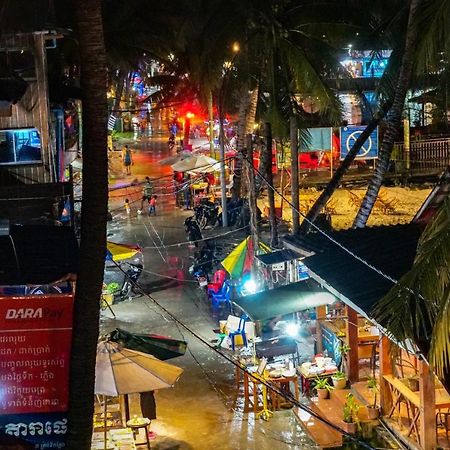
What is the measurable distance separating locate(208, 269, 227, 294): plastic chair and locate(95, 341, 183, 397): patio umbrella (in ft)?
27.1

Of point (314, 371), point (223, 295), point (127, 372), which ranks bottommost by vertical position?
point (314, 371)

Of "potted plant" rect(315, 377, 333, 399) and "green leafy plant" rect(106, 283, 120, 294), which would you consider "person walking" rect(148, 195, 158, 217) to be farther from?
"potted plant" rect(315, 377, 333, 399)

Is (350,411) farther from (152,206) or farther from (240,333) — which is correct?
(152,206)

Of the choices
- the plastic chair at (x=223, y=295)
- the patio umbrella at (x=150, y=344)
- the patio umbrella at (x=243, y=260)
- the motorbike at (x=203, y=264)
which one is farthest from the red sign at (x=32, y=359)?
the motorbike at (x=203, y=264)

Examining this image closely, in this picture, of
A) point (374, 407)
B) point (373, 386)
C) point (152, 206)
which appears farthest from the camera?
point (152, 206)

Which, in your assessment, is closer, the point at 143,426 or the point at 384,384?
the point at 143,426

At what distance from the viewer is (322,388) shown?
570 inches

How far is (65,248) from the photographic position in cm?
1177

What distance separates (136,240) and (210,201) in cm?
479

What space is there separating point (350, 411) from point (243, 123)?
1492 cm

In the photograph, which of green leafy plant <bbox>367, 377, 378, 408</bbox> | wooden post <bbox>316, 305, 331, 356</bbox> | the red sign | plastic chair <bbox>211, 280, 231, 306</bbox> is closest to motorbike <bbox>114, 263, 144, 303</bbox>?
plastic chair <bbox>211, 280, 231, 306</bbox>

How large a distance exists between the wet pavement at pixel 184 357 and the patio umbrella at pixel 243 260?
1.36 meters

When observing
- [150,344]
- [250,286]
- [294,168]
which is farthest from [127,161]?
[150,344]

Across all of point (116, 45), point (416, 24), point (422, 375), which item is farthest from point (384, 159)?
point (116, 45)
